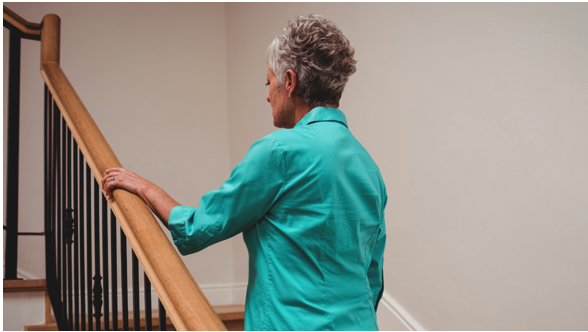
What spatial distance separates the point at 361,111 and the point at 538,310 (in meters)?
1.16

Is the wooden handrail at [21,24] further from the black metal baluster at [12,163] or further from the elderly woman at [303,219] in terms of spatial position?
the elderly woman at [303,219]

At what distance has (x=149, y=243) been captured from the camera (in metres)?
0.94

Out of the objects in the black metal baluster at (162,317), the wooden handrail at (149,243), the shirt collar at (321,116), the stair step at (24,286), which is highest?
the shirt collar at (321,116)

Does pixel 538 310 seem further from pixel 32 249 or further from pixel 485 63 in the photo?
pixel 32 249

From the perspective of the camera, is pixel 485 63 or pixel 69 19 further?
pixel 69 19

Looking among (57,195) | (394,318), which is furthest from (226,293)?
(57,195)

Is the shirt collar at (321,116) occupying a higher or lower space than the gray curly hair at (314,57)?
lower

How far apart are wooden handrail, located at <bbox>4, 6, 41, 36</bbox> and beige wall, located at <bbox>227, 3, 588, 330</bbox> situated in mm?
1426

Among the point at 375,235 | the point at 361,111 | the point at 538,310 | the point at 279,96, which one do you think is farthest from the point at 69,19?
the point at 538,310

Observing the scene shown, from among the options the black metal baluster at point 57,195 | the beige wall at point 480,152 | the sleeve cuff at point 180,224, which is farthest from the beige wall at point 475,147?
the black metal baluster at point 57,195

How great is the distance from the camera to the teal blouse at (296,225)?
89 centimetres

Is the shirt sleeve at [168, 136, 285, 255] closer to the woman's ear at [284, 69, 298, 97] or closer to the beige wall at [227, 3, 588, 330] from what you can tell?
the woman's ear at [284, 69, 298, 97]

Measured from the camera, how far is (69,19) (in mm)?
3334

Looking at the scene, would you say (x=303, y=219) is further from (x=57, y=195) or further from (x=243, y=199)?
(x=57, y=195)
